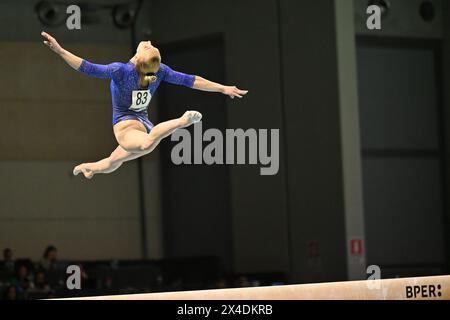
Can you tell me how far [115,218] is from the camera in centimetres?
940

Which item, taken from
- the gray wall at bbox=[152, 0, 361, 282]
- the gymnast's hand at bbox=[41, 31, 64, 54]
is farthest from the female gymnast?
the gray wall at bbox=[152, 0, 361, 282]

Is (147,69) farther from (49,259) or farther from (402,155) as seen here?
(402,155)

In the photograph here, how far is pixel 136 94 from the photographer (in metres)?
9.02

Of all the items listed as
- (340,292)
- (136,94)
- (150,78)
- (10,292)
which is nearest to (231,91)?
(150,78)

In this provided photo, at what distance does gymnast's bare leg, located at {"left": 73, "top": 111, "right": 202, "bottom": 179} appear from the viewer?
8.95 m

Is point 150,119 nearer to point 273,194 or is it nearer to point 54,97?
point 54,97

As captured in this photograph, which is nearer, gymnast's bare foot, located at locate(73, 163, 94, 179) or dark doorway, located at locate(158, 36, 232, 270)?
gymnast's bare foot, located at locate(73, 163, 94, 179)

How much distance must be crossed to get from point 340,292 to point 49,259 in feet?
9.10

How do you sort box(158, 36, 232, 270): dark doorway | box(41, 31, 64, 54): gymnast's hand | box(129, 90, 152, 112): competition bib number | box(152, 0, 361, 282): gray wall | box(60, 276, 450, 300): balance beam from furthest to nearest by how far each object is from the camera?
box(152, 0, 361, 282): gray wall < box(158, 36, 232, 270): dark doorway < box(60, 276, 450, 300): balance beam < box(129, 90, 152, 112): competition bib number < box(41, 31, 64, 54): gymnast's hand

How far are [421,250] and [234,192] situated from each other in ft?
7.52

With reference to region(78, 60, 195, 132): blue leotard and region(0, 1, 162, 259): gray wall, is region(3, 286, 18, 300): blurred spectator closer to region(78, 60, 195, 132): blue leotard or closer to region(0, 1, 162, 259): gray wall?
region(0, 1, 162, 259): gray wall

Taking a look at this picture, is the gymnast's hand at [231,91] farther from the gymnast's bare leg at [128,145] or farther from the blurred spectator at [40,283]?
the blurred spectator at [40,283]

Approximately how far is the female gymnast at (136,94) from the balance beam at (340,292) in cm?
119

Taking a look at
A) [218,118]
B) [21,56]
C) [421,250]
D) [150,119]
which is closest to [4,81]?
[21,56]
